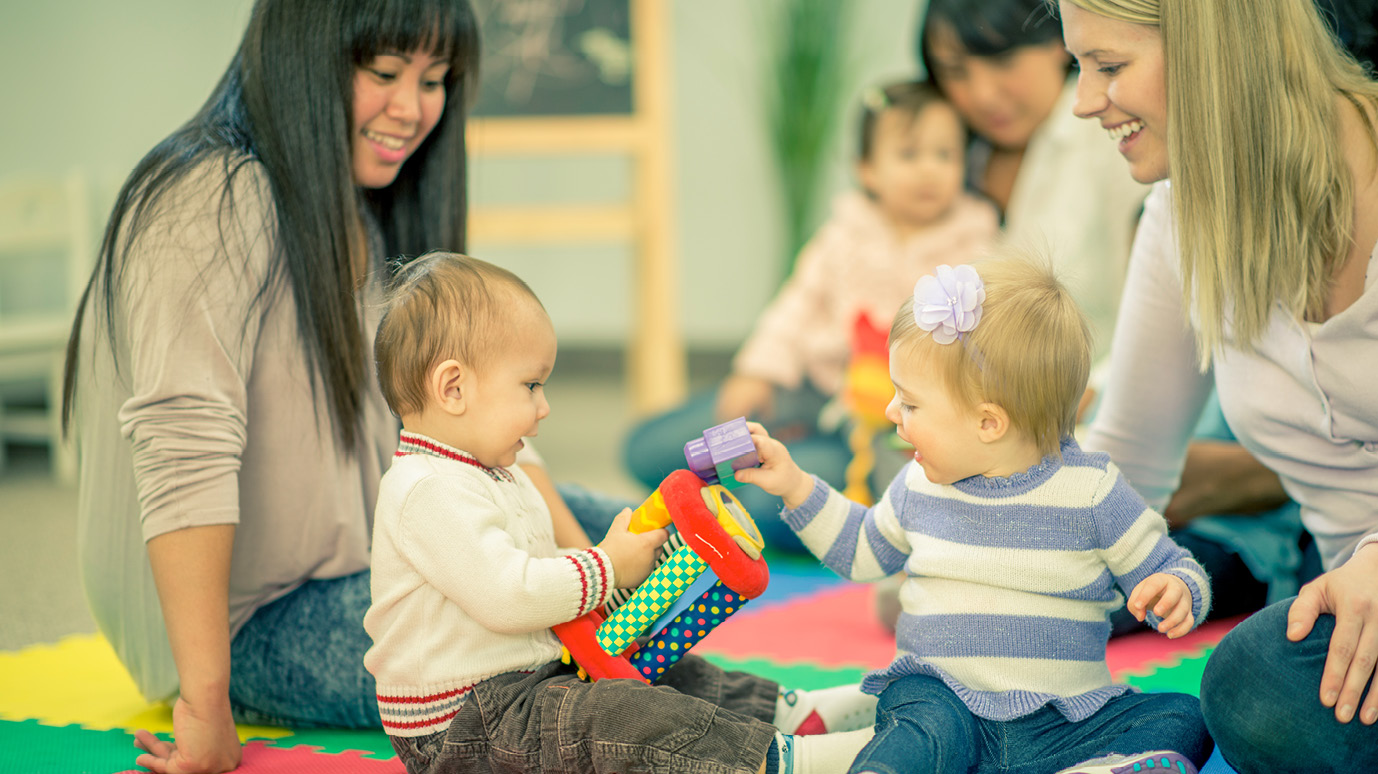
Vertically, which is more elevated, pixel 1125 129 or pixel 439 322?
pixel 1125 129

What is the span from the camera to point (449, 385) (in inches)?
38.7

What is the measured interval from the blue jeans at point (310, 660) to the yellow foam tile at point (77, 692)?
47mm

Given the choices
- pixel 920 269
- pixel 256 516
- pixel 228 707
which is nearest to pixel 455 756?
pixel 228 707

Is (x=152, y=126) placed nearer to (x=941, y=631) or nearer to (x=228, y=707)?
(x=228, y=707)

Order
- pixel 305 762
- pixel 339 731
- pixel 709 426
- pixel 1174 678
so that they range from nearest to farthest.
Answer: pixel 305 762 < pixel 339 731 < pixel 1174 678 < pixel 709 426

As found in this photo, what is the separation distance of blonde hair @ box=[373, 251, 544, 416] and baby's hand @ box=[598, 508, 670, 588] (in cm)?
19

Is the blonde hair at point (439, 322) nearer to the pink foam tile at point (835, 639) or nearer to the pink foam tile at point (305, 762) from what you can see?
the pink foam tile at point (305, 762)

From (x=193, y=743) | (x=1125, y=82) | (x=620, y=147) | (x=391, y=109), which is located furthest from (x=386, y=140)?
(x=620, y=147)

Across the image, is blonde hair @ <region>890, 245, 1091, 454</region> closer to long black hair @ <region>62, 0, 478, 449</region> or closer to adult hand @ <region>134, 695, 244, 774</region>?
long black hair @ <region>62, 0, 478, 449</region>

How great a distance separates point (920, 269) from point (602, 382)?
193cm

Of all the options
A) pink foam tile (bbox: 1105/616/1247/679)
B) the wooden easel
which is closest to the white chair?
the wooden easel

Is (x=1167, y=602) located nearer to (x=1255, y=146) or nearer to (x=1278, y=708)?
(x=1278, y=708)

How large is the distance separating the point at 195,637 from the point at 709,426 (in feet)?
4.33

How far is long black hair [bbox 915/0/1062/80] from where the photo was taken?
6.64ft
